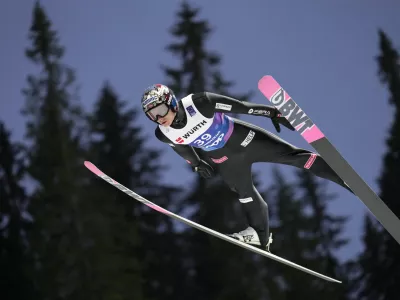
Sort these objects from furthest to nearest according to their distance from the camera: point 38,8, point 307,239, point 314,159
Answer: point 307,239 < point 38,8 < point 314,159

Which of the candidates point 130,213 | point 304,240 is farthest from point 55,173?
point 304,240

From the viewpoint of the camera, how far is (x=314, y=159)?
673 centimetres

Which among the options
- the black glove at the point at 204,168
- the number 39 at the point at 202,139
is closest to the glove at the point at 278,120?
the number 39 at the point at 202,139

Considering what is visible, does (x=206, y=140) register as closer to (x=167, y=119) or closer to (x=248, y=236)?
(x=167, y=119)

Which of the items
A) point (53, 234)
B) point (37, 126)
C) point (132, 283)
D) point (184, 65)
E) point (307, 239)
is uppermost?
point (37, 126)

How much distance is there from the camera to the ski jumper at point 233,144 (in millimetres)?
6492

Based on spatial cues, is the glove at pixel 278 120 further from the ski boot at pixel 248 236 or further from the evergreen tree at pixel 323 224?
the evergreen tree at pixel 323 224

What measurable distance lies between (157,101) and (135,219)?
16.7 meters

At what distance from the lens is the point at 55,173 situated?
19672 mm

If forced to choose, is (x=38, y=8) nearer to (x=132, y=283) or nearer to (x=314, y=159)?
(x=132, y=283)

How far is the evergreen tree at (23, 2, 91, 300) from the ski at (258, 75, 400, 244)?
44.8 feet

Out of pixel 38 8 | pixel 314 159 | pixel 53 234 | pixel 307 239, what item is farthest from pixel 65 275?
pixel 314 159

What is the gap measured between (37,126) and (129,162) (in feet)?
12.7

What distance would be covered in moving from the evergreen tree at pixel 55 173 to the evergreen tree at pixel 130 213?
816 millimetres
